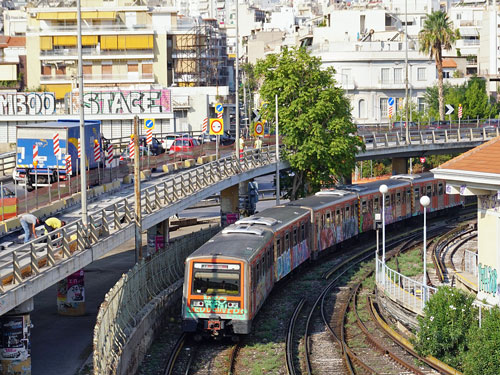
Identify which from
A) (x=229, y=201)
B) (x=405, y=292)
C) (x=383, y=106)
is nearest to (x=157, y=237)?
(x=229, y=201)

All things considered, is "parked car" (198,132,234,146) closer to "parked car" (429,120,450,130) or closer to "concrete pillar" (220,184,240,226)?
"concrete pillar" (220,184,240,226)

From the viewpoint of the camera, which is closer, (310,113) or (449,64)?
(310,113)

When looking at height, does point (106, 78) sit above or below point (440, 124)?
above

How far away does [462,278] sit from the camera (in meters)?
30.1

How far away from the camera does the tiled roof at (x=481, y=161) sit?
88.7 ft

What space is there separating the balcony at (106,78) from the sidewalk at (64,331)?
5126 cm

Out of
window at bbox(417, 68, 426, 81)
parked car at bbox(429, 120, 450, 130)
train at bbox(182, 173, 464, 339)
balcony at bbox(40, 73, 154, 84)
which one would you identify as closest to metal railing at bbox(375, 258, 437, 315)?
train at bbox(182, 173, 464, 339)

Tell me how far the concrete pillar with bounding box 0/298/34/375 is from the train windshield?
5839 millimetres

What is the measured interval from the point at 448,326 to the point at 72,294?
12846mm

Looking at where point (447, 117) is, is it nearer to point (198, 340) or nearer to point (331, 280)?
point (331, 280)

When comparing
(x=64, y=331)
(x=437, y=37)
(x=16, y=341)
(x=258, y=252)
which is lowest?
(x=64, y=331)

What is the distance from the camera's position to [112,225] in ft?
101

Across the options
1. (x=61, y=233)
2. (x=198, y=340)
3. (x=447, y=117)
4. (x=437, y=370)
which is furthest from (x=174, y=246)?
(x=447, y=117)

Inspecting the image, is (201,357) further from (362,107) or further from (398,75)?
(398,75)
